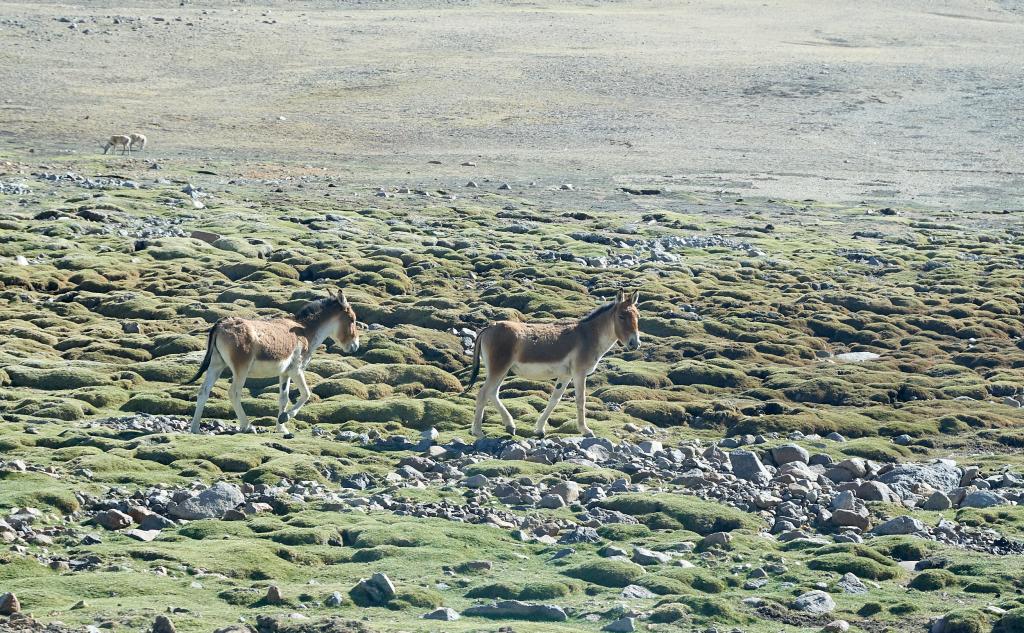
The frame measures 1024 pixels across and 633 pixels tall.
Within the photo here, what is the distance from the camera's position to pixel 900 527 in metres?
18.0

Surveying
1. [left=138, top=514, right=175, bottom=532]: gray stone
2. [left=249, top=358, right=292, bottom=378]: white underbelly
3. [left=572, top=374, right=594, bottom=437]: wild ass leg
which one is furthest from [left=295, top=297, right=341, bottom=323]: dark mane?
[left=138, top=514, right=175, bottom=532]: gray stone

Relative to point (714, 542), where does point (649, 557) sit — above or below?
above

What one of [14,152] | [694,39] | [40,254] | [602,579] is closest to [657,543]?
[602,579]

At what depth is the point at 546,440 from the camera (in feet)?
74.3

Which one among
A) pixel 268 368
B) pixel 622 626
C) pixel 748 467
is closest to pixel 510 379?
pixel 268 368

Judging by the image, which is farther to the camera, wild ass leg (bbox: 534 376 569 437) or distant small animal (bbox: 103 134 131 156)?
distant small animal (bbox: 103 134 131 156)

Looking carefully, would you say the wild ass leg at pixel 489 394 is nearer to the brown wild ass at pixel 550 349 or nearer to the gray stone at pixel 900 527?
the brown wild ass at pixel 550 349

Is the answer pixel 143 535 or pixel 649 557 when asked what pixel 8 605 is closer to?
pixel 143 535

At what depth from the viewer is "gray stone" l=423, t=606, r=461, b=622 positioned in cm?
1333

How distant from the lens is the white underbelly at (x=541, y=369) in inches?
905

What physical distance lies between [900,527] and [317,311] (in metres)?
10.6

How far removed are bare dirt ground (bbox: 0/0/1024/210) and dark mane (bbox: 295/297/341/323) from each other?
48560 mm

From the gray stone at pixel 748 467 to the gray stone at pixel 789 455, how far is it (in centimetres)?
99

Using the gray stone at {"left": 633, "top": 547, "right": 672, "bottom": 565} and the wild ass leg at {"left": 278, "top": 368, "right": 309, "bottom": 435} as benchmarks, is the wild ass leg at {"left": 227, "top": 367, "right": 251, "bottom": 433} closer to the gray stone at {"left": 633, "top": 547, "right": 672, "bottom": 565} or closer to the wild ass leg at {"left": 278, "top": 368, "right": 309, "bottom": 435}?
the wild ass leg at {"left": 278, "top": 368, "right": 309, "bottom": 435}
